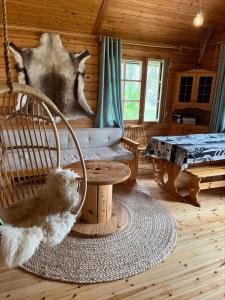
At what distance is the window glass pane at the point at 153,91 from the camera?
14.6 ft

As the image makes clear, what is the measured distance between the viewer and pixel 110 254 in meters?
2.06

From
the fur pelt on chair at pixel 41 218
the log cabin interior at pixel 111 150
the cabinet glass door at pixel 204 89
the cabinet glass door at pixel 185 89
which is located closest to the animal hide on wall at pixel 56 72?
the log cabin interior at pixel 111 150

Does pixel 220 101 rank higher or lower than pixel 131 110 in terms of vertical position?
higher

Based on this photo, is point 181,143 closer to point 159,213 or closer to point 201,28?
point 159,213

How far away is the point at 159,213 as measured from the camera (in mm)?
2771

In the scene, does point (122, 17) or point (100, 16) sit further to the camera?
point (122, 17)

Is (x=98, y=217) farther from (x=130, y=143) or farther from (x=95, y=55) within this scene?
(x=95, y=55)

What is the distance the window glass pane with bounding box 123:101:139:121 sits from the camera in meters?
4.44

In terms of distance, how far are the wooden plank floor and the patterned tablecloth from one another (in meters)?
0.88

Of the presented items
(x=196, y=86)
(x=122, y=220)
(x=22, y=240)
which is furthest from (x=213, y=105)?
(x=22, y=240)

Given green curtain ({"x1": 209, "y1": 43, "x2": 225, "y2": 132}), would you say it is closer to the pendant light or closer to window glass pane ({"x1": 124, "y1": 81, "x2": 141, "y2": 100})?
the pendant light

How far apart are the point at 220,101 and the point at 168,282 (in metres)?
3.22

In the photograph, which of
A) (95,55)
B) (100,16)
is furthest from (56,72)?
(100,16)

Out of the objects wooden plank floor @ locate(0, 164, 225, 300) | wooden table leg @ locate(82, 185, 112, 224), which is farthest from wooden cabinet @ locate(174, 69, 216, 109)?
wooden table leg @ locate(82, 185, 112, 224)
